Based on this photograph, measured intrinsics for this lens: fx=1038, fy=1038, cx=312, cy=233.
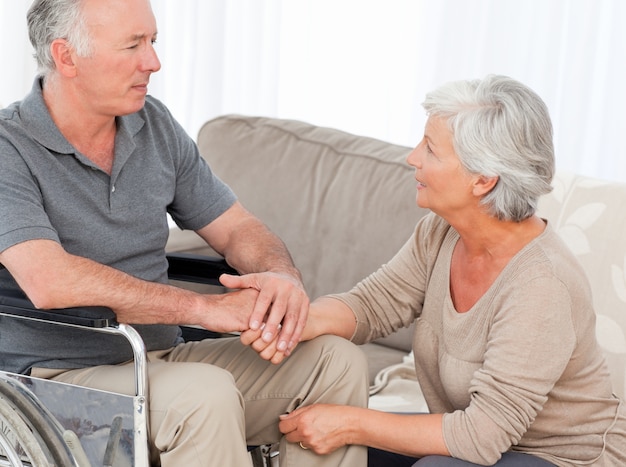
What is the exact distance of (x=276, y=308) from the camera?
206 centimetres

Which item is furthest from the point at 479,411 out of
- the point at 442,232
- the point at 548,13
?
the point at 548,13

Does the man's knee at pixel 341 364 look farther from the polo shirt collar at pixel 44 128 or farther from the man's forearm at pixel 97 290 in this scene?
the polo shirt collar at pixel 44 128

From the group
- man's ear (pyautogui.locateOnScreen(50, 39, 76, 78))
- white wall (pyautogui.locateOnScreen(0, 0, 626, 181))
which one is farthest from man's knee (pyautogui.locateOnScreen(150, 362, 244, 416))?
white wall (pyautogui.locateOnScreen(0, 0, 626, 181))

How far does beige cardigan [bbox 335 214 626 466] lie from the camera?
180cm

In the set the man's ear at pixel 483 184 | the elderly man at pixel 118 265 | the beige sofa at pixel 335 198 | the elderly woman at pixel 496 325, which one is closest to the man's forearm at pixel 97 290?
the elderly man at pixel 118 265

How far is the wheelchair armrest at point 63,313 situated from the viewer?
1.76m

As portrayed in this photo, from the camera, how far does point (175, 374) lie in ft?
6.16

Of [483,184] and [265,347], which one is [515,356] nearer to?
[483,184]

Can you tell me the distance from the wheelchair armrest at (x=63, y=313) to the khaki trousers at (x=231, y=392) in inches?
6.8

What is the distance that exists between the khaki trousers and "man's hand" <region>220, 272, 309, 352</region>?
0.07 meters

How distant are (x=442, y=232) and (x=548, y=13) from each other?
1.63 metres

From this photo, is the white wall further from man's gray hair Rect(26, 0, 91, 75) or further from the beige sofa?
man's gray hair Rect(26, 0, 91, 75)

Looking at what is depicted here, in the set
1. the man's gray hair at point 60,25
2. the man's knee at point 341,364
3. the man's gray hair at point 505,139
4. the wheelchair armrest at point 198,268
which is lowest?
the man's knee at point 341,364

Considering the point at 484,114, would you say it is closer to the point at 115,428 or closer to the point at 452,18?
the point at 115,428
